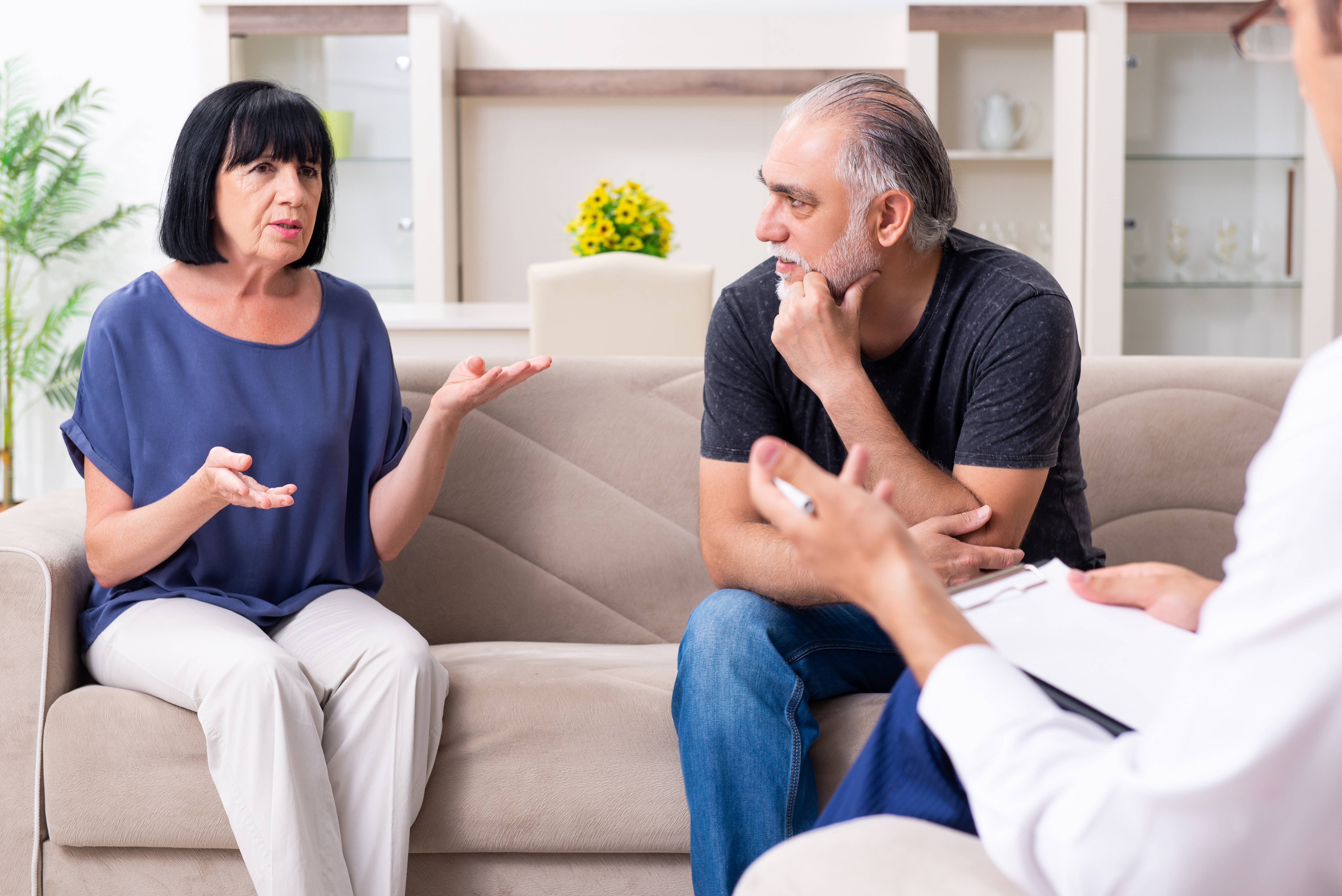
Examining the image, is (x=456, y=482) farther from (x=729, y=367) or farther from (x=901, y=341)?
(x=901, y=341)

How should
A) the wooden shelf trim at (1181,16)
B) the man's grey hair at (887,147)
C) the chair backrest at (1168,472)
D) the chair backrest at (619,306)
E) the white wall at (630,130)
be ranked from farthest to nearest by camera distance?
the white wall at (630,130) < the wooden shelf trim at (1181,16) < the chair backrest at (619,306) < the chair backrest at (1168,472) < the man's grey hair at (887,147)

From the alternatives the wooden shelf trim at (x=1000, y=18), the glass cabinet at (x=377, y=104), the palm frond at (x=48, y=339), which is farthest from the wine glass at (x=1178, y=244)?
the palm frond at (x=48, y=339)

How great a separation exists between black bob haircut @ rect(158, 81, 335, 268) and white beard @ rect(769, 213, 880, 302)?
68cm

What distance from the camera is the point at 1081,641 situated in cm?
88

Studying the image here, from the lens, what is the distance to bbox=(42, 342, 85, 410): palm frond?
410cm

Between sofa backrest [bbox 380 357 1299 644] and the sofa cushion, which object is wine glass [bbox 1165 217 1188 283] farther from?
the sofa cushion

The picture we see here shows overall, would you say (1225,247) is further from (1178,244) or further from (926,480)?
(926,480)

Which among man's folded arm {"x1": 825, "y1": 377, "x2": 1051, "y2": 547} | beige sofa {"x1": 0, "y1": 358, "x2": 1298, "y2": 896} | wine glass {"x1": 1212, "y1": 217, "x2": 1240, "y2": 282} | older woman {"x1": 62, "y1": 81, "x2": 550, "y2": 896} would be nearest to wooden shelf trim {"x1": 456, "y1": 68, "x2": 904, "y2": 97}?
wine glass {"x1": 1212, "y1": 217, "x2": 1240, "y2": 282}

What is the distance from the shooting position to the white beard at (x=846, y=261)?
1.38m

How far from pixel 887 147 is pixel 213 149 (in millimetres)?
864

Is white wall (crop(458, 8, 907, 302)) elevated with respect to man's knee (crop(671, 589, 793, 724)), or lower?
elevated

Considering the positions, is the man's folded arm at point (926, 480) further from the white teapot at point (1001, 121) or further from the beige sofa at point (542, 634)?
the white teapot at point (1001, 121)

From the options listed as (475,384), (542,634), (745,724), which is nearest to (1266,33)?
(745,724)

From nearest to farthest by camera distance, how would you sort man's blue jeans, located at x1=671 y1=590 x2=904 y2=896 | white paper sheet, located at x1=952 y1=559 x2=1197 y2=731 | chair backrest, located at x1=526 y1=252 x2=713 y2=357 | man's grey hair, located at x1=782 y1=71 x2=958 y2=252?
white paper sheet, located at x1=952 y1=559 x2=1197 y2=731, man's blue jeans, located at x1=671 y1=590 x2=904 y2=896, man's grey hair, located at x1=782 y1=71 x2=958 y2=252, chair backrest, located at x1=526 y1=252 x2=713 y2=357
